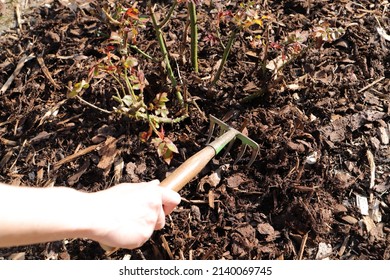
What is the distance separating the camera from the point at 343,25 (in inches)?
121

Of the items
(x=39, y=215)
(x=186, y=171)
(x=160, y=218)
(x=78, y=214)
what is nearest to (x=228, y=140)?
(x=186, y=171)

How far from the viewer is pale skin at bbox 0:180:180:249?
5.02 ft

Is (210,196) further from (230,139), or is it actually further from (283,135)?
(283,135)

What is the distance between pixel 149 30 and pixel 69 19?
0.59 meters

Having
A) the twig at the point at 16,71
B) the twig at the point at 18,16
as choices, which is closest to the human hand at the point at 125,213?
the twig at the point at 16,71

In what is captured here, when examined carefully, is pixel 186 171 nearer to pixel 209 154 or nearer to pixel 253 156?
pixel 209 154

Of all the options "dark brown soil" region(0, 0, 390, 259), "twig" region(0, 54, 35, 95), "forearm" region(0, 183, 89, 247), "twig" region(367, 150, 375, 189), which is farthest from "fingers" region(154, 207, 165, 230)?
"twig" region(0, 54, 35, 95)

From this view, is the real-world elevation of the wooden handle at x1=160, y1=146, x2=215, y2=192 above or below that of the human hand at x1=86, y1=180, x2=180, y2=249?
below

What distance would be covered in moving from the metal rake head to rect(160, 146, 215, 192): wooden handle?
7 cm

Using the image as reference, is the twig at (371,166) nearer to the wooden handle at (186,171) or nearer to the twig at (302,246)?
the twig at (302,246)

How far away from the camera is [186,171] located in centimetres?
233

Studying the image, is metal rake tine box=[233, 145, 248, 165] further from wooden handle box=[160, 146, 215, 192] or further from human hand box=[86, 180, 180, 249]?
human hand box=[86, 180, 180, 249]

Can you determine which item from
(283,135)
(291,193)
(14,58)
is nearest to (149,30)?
(14,58)
